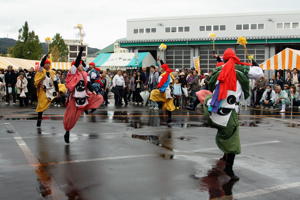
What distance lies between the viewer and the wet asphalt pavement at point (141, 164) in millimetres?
4707

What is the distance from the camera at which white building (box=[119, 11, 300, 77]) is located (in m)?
38.0

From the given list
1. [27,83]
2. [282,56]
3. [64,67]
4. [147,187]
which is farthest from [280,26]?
[147,187]

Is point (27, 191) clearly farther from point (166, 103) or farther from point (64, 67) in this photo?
point (64, 67)

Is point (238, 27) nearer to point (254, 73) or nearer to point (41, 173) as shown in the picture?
point (254, 73)

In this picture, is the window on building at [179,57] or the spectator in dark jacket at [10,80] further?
the window on building at [179,57]

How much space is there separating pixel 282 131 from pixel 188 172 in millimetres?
5459

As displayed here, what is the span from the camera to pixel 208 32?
40312 mm

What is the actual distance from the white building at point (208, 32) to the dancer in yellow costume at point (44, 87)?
30.8m

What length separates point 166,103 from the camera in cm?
1202

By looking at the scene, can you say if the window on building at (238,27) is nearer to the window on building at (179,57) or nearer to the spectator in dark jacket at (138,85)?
the window on building at (179,57)

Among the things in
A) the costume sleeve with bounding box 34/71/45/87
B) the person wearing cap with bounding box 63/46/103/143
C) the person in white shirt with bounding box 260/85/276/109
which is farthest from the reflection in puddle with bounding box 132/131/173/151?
the person in white shirt with bounding box 260/85/276/109

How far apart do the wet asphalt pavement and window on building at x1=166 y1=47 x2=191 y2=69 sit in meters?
32.1

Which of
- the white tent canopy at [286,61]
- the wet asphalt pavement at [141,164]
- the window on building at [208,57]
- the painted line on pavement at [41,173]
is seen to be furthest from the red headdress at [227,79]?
the window on building at [208,57]

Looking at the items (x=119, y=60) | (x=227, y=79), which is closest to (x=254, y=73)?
(x=227, y=79)
